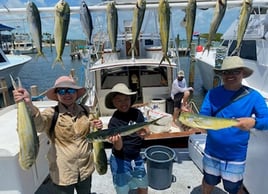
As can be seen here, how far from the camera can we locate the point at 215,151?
8.24ft

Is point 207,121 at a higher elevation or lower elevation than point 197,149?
higher

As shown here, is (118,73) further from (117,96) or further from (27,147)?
(27,147)

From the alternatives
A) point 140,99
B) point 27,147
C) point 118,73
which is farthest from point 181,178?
point 118,73

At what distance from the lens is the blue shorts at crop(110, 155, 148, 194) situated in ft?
8.58

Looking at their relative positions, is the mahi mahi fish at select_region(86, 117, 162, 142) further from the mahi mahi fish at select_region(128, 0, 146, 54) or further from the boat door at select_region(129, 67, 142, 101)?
the boat door at select_region(129, 67, 142, 101)

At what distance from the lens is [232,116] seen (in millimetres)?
2355

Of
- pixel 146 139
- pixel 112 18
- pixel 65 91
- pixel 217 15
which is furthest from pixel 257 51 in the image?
pixel 65 91

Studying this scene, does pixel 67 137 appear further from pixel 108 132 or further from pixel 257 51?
pixel 257 51

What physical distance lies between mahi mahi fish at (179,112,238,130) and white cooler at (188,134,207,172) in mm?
1954

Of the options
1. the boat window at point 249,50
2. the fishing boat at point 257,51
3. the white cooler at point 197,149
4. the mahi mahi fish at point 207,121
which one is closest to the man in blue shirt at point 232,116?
the mahi mahi fish at point 207,121

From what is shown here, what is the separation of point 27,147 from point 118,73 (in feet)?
23.1

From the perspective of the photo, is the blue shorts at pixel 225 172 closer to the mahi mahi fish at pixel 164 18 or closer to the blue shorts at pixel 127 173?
the blue shorts at pixel 127 173

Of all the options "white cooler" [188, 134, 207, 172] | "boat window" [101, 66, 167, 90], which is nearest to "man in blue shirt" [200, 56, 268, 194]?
"white cooler" [188, 134, 207, 172]

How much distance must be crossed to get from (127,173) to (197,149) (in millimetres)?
1840
